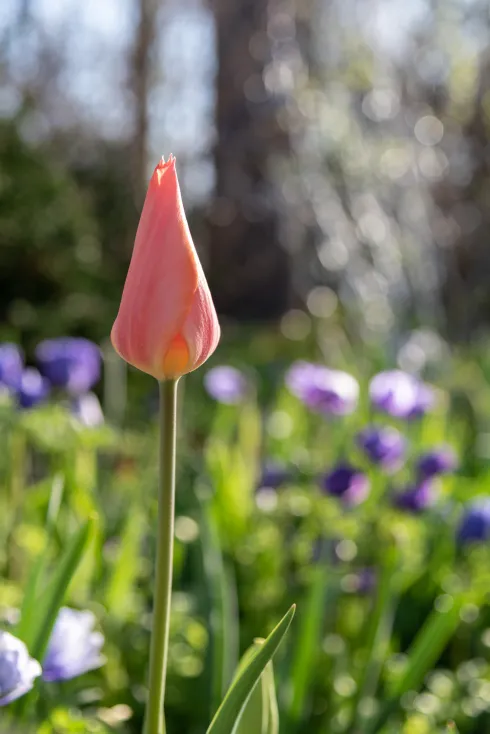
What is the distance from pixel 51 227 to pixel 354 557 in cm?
324

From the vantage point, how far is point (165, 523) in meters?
0.61

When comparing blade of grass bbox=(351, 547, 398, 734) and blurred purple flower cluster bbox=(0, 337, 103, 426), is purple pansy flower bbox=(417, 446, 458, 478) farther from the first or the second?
blurred purple flower cluster bbox=(0, 337, 103, 426)

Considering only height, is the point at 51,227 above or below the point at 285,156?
below

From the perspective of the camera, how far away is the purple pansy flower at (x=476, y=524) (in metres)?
1.60

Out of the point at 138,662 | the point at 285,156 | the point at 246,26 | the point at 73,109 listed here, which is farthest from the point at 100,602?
the point at 73,109

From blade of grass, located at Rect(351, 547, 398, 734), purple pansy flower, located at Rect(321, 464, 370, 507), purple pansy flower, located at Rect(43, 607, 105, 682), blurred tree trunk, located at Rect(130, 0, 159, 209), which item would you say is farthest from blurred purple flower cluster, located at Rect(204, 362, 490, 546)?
blurred tree trunk, located at Rect(130, 0, 159, 209)

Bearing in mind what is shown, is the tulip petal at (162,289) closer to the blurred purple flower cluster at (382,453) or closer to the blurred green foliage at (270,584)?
the blurred green foliage at (270,584)

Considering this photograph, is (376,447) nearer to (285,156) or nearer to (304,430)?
(304,430)

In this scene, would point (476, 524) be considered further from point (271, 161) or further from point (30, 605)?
point (271, 161)

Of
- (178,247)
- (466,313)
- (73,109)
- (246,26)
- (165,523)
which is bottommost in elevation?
(466,313)

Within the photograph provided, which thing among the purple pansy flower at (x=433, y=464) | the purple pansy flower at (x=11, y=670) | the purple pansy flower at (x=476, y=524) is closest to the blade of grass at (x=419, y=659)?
the purple pansy flower at (x=476, y=524)

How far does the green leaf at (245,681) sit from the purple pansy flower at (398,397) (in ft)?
4.22

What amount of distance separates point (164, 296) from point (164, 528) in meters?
0.18

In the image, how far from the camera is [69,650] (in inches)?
35.9
